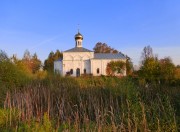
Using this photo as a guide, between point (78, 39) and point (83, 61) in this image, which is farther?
point (78, 39)

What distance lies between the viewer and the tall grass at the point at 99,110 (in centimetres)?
596

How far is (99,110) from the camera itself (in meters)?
7.13

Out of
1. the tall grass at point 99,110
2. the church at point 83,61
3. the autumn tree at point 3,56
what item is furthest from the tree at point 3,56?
the church at point 83,61

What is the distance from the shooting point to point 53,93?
11.4 m

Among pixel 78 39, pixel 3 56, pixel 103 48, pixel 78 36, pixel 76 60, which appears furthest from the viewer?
pixel 103 48

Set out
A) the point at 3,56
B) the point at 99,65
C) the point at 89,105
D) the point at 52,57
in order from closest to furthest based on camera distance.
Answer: the point at 89,105 < the point at 3,56 < the point at 99,65 < the point at 52,57

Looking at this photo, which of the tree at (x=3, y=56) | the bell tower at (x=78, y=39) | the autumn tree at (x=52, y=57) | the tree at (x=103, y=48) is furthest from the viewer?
the tree at (x=103, y=48)

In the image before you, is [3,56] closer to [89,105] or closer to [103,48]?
[89,105]

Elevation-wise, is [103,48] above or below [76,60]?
above

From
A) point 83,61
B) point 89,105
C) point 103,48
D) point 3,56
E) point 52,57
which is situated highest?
point 103,48

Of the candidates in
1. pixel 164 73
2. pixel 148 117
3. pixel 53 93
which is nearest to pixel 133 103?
pixel 148 117

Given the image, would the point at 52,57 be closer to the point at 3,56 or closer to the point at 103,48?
the point at 103,48

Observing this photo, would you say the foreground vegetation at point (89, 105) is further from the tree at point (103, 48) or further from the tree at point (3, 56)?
the tree at point (103, 48)

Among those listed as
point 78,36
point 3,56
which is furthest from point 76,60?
point 3,56
